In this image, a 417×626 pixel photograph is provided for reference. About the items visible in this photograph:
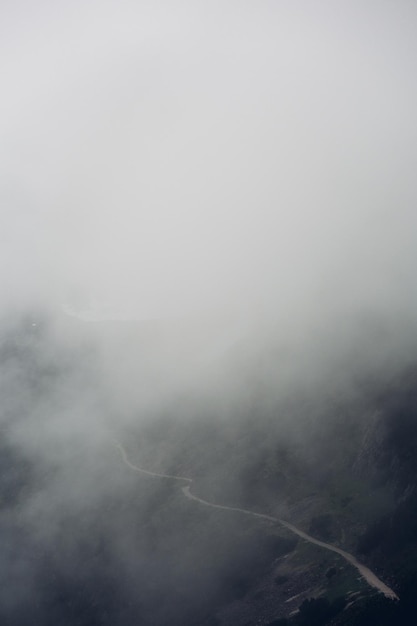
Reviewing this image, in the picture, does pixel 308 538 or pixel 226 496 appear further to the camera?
pixel 226 496

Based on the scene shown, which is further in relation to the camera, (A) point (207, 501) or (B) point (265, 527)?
(A) point (207, 501)

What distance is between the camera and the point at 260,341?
568 feet

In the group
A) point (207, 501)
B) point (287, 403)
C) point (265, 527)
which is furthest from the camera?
point (287, 403)

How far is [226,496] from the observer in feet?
404

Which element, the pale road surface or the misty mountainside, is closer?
the pale road surface

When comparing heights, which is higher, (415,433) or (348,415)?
(348,415)

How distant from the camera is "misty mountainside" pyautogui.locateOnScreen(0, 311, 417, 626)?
92.7 meters

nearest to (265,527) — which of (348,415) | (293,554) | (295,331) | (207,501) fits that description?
(293,554)

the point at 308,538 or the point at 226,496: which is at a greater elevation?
the point at 226,496

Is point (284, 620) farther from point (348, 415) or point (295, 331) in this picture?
point (295, 331)

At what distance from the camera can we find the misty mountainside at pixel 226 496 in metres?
92.7

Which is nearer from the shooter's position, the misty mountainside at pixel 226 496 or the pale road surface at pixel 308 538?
the pale road surface at pixel 308 538

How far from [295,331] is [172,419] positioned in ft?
148

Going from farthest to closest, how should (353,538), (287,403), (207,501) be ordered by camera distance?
(287,403) < (207,501) < (353,538)
